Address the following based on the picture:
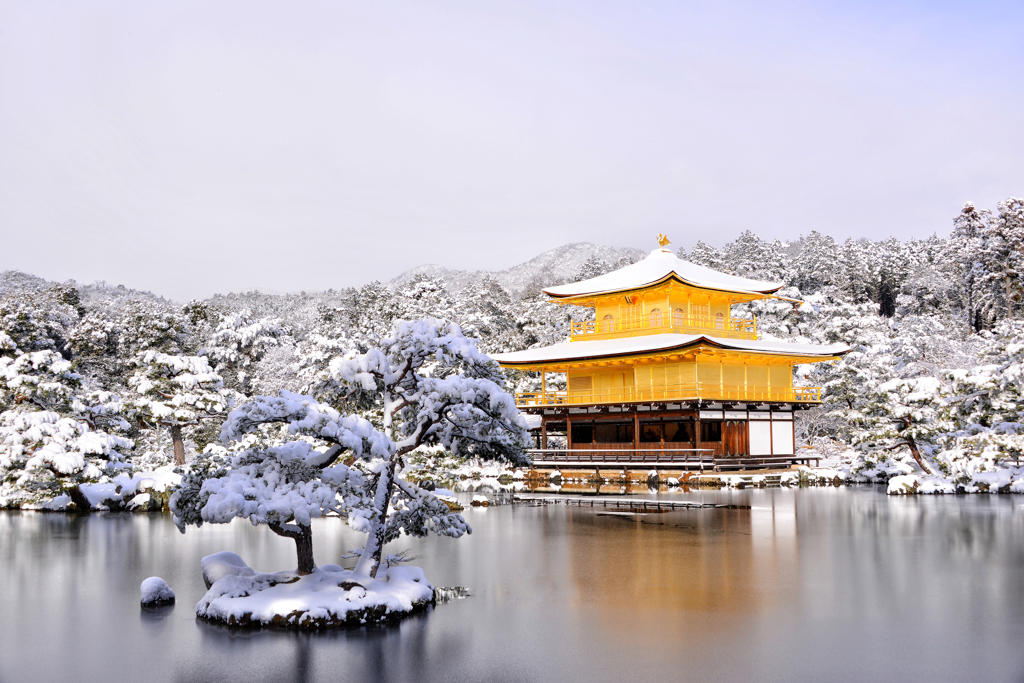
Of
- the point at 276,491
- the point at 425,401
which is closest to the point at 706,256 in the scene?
the point at 425,401

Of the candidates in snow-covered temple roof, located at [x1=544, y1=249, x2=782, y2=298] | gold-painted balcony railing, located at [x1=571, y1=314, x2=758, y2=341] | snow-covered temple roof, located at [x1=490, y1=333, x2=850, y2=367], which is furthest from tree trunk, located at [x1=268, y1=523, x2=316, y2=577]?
gold-painted balcony railing, located at [x1=571, y1=314, x2=758, y2=341]

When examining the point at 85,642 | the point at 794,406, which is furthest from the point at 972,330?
the point at 85,642

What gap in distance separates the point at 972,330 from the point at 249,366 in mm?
51041

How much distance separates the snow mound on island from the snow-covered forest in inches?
104

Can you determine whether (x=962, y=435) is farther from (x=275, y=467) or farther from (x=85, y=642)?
(x=85, y=642)

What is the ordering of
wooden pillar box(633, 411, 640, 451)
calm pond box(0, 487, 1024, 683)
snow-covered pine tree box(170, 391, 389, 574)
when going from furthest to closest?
wooden pillar box(633, 411, 640, 451) → snow-covered pine tree box(170, 391, 389, 574) → calm pond box(0, 487, 1024, 683)

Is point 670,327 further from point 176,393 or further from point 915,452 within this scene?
point 176,393

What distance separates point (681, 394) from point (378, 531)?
25.6 metres

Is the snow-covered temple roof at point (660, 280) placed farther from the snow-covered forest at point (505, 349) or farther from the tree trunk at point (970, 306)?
the tree trunk at point (970, 306)

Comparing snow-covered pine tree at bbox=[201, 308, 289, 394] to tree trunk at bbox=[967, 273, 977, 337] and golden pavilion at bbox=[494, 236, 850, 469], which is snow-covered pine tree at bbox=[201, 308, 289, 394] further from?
tree trunk at bbox=[967, 273, 977, 337]

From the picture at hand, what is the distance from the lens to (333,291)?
126625 millimetres

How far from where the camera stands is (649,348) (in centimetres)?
3669

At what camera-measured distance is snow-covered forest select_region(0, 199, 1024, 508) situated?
1088 inches

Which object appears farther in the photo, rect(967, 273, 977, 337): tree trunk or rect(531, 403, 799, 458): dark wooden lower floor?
rect(967, 273, 977, 337): tree trunk
